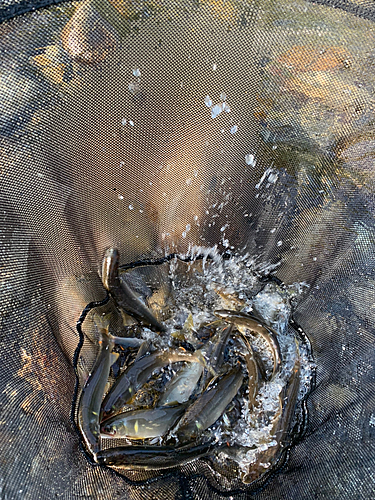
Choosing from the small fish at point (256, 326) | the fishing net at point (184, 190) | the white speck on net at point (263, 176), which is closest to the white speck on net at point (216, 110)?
the fishing net at point (184, 190)

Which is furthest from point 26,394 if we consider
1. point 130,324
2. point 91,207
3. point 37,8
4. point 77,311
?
point 37,8

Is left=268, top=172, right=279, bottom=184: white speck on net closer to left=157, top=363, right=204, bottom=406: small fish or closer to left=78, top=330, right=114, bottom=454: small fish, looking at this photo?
left=157, top=363, right=204, bottom=406: small fish

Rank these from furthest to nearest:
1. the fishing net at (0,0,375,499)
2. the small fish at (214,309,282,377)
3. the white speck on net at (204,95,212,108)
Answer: the small fish at (214,309,282,377), the white speck on net at (204,95,212,108), the fishing net at (0,0,375,499)

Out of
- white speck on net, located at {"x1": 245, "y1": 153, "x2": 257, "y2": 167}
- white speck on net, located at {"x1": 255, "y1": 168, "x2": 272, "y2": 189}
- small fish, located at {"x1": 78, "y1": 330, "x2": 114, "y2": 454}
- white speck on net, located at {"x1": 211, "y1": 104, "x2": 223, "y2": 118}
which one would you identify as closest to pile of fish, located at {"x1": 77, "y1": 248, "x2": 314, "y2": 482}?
small fish, located at {"x1": 78, "y1": 330, "x2": 114, "y2": 454}

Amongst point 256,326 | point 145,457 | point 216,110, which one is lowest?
point 145,457

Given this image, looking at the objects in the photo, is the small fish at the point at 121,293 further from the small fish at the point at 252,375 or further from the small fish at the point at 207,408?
the small fish at the point at 252,375

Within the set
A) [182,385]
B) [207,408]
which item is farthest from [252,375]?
[182,385]

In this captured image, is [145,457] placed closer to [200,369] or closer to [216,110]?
[200,369]
